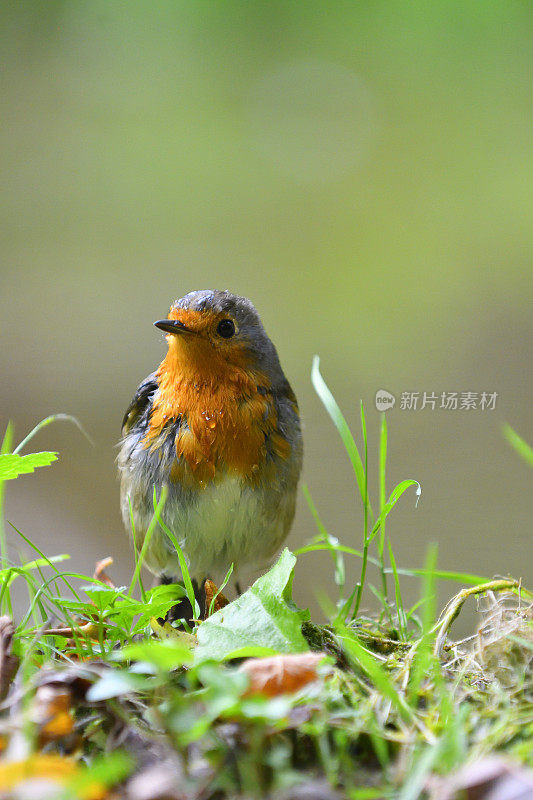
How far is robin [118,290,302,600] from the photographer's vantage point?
5.43 feet

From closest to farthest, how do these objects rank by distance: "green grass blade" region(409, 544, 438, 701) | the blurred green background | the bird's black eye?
"green grass blade" region(409, 544, 438, 701) < the bird's black eye < the blurred green background

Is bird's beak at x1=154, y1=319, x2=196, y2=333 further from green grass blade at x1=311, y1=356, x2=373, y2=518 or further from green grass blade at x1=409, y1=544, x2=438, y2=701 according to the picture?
green grass blade at x1=409, y1=544, x2=438, y2=701

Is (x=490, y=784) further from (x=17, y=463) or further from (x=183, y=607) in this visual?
(x=183, y=607)

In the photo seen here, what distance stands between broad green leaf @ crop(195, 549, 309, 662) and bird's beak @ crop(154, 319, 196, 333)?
68cm

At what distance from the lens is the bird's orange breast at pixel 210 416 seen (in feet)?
Result: 5.42

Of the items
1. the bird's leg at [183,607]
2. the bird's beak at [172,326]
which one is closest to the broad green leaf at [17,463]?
the bird's beak at [172,326]

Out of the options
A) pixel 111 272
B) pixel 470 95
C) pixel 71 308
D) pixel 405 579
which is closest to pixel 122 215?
pixel 111 272

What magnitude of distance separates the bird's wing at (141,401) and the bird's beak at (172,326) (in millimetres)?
270

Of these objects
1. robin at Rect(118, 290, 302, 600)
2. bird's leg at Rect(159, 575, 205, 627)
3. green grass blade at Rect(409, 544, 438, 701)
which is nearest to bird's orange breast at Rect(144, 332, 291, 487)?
robin at Rect(118, 290, 302, 600)

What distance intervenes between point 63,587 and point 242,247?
134 inches

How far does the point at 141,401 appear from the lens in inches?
74.3

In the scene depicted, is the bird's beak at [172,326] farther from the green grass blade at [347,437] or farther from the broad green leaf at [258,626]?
the broad green leaf at [258,626]

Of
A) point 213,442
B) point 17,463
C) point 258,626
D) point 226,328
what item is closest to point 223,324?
point 226,328

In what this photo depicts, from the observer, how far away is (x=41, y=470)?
4270mm
